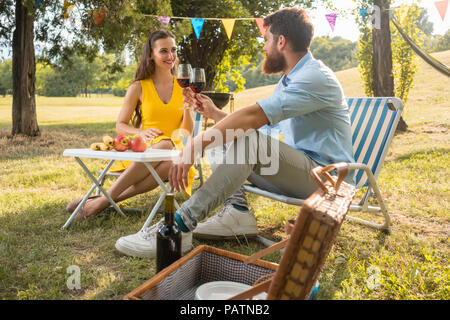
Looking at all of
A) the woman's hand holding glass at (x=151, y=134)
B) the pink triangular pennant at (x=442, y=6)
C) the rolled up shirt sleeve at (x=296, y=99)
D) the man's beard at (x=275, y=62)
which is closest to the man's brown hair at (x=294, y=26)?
the man's beard at (x=275, y=62)

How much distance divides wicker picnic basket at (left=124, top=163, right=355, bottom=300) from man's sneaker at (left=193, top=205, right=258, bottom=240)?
62 cm

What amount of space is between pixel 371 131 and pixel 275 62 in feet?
3.19

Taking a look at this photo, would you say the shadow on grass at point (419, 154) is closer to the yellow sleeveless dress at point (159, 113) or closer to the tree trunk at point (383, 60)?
the tree trunk at point (383, 60)

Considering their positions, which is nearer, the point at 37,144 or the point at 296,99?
the point at 296,99

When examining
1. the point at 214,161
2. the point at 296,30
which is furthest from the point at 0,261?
the point at 296,30

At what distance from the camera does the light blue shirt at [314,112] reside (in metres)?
1.81

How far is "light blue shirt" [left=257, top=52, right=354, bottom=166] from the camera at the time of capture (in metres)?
1.81

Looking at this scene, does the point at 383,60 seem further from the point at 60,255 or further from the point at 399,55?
the point at 60,255

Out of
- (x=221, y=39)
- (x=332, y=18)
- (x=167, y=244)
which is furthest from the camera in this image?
(x=221, y=39)

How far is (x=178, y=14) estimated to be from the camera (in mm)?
10617

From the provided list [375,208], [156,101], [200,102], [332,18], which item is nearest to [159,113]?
[156,101]

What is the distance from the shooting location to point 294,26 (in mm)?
2141

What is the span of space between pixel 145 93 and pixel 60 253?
64.1 inches
